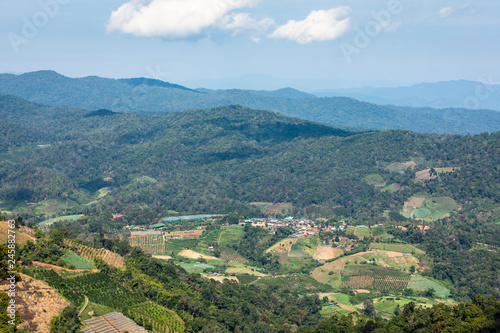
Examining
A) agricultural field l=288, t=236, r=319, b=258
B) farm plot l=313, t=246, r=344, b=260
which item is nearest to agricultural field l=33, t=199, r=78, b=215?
agricultural field l=288, t=236, r=319, b=258

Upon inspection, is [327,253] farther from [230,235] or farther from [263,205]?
[263,205]

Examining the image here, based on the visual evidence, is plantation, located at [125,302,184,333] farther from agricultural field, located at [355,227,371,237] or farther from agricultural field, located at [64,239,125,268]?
agricultural field, located at [355,227,371,237]

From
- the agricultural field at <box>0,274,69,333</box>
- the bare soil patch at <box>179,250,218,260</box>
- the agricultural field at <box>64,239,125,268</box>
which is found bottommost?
the bare soil patch at <box>179,250,218,260</box>

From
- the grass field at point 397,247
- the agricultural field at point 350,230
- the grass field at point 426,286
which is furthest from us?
the agricultural field at point 350,230

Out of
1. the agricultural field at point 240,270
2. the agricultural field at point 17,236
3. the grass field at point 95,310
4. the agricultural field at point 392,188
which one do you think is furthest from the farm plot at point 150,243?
the agricultural field at point 392,188

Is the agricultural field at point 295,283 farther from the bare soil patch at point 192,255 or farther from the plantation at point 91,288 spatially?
the plantation at point 91,288

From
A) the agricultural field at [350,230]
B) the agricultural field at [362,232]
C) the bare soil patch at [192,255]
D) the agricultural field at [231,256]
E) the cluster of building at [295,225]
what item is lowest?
the agricultural field at [231,256]
